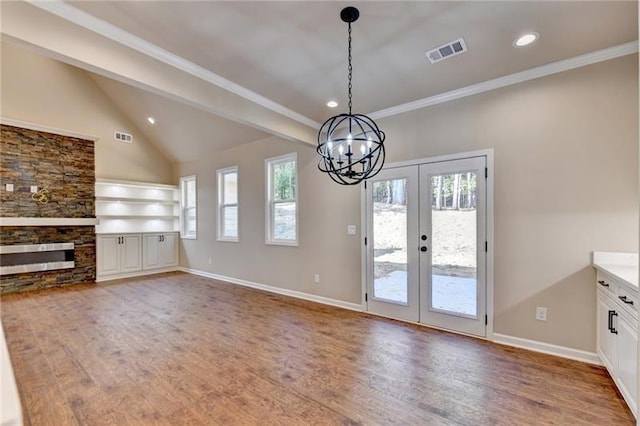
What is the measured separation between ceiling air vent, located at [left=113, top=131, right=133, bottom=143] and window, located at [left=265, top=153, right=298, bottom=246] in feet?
12.5

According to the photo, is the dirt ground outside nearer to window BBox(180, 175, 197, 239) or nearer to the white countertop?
the white countertop

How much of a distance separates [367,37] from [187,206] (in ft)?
21.3

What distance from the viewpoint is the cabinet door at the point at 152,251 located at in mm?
6992

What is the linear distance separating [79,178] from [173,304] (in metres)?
3.81

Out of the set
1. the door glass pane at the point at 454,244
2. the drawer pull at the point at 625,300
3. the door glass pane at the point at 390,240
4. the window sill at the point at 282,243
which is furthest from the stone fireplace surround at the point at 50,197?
the drawer pull at the point at 625,300

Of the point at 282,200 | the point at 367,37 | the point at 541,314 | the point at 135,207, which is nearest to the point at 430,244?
the point at 541,314

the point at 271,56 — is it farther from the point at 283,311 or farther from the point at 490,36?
the point at 283,311

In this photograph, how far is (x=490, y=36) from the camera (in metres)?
2.43

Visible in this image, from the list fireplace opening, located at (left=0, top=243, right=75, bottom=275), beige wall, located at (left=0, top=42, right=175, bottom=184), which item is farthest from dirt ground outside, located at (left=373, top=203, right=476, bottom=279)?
fireplace opening, located at (left=0, top=243, right=75, bottom=275)

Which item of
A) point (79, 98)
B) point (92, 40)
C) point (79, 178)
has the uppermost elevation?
point (79, 98)

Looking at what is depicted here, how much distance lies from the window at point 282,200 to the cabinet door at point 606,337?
12.6 feet

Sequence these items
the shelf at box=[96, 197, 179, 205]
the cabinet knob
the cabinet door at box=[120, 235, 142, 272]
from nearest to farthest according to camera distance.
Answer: the cabinet knob < the shelf at box=[96, 197, 179, 205] < the cabinet door at box=[120, 235, 142, 272]

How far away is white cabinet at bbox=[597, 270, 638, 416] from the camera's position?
1.98 meters

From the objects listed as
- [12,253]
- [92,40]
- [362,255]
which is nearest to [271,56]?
[92,40]
